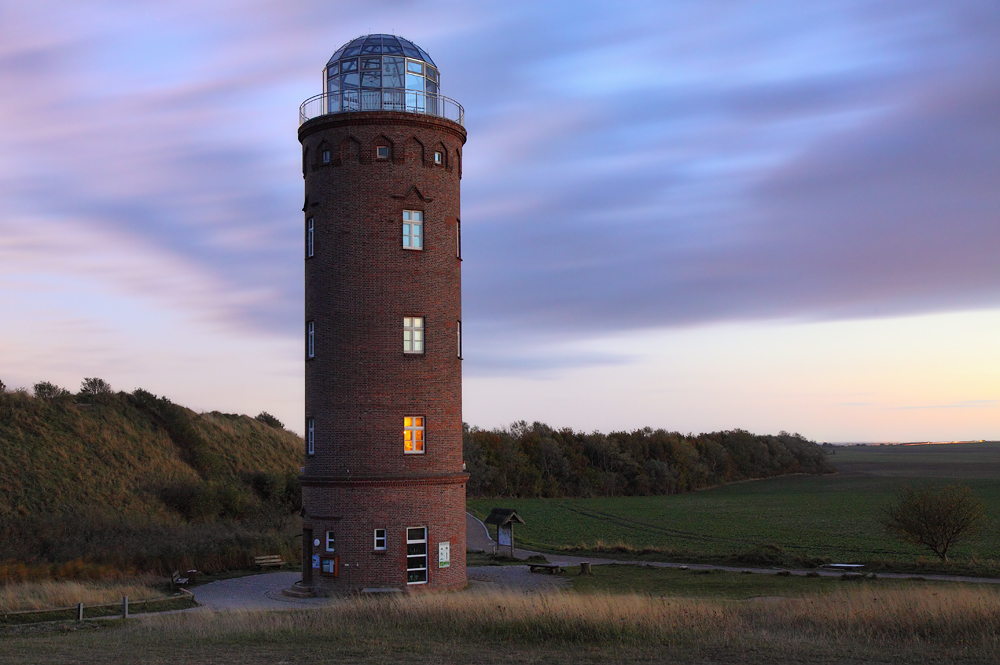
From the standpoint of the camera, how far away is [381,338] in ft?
90.6

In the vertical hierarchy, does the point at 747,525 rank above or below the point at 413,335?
below

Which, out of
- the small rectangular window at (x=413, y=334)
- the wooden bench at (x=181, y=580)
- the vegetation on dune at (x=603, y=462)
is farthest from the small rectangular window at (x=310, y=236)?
the vegetation on dune at (x=603, y=462)

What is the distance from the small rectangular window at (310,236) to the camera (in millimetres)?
29047

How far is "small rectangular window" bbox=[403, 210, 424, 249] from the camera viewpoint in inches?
1113

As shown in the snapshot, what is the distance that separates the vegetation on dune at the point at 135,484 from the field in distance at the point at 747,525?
15305 mm

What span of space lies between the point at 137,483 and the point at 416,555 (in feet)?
85.2

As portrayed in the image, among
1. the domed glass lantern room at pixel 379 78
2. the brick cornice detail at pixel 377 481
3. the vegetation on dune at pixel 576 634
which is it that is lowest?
the vegetation on dune at pixel 576 634

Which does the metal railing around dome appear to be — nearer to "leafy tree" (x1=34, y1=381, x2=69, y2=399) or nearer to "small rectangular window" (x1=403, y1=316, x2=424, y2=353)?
"small rectangular window" (x1=403, y1=316, x2=424, y2=353)

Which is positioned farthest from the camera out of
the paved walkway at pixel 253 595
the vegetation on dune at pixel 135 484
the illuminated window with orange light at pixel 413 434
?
the vegetation on dune at pixel 135 484

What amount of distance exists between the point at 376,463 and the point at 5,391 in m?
33.5

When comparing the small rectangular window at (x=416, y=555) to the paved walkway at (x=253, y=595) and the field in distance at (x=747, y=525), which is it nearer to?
the paved walkway at (x=253, y=595)

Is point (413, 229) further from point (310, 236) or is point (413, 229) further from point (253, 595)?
point (253, 595)

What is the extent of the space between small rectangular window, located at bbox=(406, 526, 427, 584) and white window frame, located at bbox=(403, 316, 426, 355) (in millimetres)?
5614

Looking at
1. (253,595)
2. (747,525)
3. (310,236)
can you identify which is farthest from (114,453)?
(747,525)
